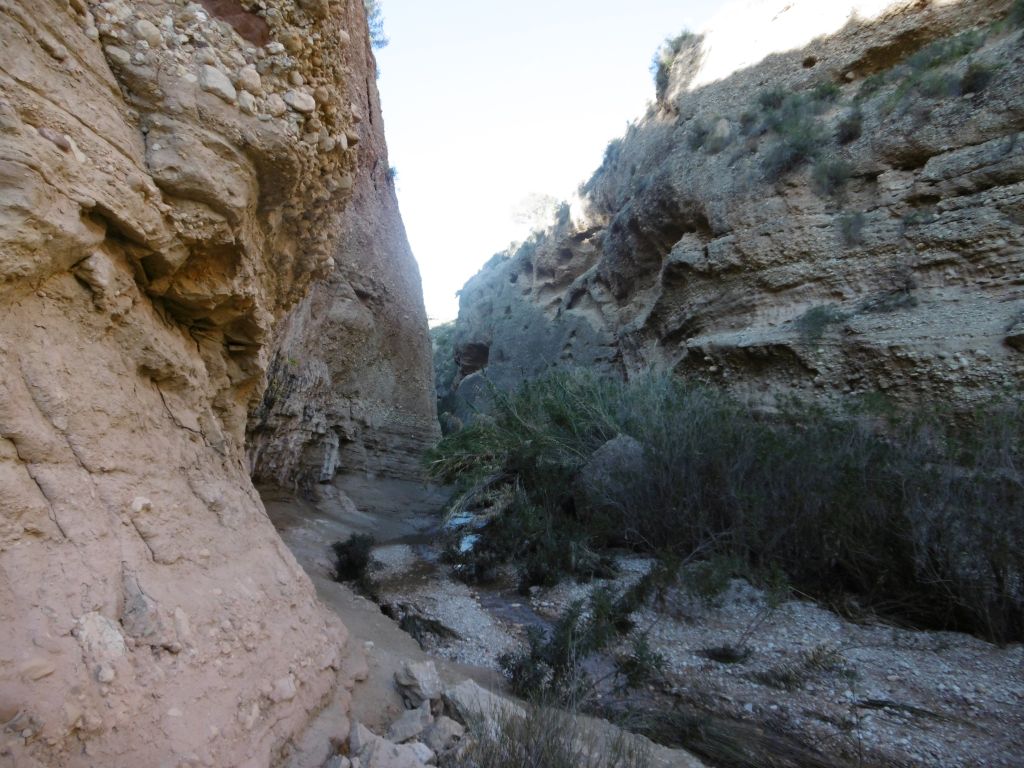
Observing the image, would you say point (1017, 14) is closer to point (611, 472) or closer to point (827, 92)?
point (827, 92)

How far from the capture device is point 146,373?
2.78m

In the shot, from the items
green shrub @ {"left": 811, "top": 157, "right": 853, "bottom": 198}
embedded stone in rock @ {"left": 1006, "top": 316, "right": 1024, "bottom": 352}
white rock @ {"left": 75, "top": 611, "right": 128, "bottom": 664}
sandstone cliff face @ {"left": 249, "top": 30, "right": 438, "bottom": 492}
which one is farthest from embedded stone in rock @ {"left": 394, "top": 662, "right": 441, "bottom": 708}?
green shrub @ {"left": 811, "top": 157, "right": 853, "bottom": 198}

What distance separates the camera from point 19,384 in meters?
1.92

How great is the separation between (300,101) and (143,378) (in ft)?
5.60

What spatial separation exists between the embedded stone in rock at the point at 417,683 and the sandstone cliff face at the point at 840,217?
784cm

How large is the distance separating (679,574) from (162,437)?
4.95m

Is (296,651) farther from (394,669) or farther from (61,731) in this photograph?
(61,731)

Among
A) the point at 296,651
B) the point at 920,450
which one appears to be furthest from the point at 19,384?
the point at 920,450

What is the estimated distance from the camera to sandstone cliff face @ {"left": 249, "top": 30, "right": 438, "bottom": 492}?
10.1 metres

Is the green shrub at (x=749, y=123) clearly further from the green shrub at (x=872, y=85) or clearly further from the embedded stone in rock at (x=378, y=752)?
the embedded stone in rock at (x=378, y=752)

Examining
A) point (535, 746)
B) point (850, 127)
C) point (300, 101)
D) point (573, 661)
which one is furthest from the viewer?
point (850, 127)

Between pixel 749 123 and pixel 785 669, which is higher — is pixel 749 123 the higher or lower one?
the higher one

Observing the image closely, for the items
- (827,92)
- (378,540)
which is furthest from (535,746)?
(827,92)

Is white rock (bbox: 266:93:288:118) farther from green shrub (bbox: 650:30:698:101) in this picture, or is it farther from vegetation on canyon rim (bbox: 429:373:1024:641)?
green shrub (bbox: 650:30:698:101)
